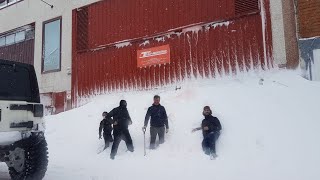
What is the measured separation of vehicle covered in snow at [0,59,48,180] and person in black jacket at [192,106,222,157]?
387 centimetres

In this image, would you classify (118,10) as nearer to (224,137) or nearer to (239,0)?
(239,0)

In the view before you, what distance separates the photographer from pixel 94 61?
17.7 m

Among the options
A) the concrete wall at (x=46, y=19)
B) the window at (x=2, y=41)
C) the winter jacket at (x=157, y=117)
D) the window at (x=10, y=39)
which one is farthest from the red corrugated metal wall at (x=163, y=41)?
the window at (x=2, y=41)

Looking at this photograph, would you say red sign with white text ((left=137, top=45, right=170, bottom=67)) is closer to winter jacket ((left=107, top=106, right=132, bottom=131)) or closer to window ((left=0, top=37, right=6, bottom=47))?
winter jacket ((left=107, top=106, right=132, bottom=131))

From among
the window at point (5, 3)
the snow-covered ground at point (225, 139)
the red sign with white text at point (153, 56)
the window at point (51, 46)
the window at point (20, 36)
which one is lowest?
the snow-covered ground at point (225, 139)

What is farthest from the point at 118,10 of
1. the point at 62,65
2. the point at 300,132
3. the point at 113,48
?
the point at 300,132

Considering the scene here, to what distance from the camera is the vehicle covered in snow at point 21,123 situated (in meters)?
5.62

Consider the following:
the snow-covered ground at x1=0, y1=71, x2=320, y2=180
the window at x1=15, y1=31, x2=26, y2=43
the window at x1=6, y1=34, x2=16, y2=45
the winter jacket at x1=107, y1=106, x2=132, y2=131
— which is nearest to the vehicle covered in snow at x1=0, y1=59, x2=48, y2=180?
the snow-covered ground at x1=0, y1=71, x2=320, y2=180

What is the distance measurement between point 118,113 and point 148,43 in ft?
22.0

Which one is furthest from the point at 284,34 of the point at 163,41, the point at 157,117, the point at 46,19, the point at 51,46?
the point at 46,19

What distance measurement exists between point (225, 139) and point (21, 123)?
5.07 m

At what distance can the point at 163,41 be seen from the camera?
1534 centimetres

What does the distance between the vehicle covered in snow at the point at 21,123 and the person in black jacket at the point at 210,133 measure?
3.87 metres

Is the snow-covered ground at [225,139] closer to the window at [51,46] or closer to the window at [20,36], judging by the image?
the window at [51,46]
